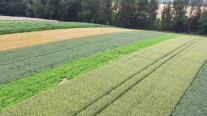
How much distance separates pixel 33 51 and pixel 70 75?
7558 millimetres

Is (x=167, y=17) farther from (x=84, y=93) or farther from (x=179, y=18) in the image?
(x=84, y=93)

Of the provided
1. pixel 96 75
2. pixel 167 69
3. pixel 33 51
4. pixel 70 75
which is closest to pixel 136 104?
pixel 96 75

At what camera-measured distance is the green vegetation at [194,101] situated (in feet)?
20.2

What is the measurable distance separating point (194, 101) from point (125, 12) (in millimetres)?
61668

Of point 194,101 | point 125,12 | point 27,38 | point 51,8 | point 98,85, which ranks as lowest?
point 194,101

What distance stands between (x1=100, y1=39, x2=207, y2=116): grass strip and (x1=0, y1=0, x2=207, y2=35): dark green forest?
5346cm

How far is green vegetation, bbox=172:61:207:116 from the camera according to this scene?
615 centimetres

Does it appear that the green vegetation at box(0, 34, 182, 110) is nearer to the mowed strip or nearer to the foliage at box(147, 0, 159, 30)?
the mowed strip

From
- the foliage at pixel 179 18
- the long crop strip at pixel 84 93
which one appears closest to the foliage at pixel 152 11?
the foliage at pixel 179 18

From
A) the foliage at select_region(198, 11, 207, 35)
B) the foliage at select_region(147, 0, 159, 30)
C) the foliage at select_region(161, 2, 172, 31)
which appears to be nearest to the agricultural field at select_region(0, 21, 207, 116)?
the foliage at select_region(198, 11, 207, 35)

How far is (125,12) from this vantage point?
62938 mm

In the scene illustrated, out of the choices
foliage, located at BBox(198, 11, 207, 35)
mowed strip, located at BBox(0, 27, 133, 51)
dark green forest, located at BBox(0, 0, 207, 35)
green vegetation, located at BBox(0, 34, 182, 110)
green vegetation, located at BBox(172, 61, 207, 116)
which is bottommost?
green vegetation, located at BBox(172, 61, 207, 116)

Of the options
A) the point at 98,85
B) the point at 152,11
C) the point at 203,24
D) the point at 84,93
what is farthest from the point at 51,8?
the point at 203,24

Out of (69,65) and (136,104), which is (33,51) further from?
(136,104)
